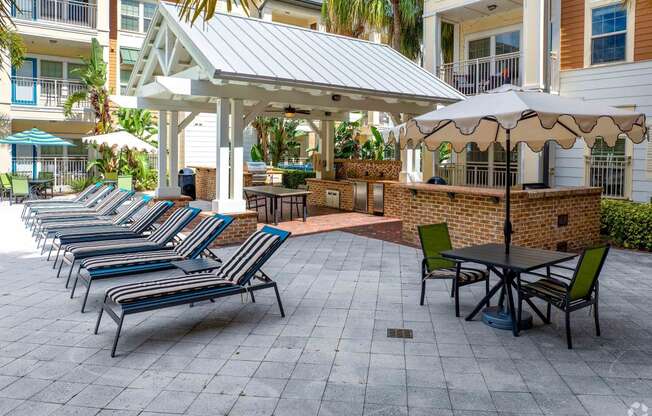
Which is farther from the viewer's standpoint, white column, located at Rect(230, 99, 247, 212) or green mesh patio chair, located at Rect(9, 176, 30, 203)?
green mesh patio chair, located at Rect(9, 176, 30, 203)

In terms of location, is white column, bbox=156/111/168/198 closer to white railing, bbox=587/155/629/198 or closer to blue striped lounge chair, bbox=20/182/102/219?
blue striped lounge chair, bbox=20/182/102/219

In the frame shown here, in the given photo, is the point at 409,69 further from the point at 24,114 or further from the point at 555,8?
the point at 24,114

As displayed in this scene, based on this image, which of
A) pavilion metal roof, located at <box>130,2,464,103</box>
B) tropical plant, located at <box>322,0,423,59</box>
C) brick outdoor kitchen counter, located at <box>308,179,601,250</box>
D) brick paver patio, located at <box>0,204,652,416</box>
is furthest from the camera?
tropical plant, located at <box>322,0,423,59</box>

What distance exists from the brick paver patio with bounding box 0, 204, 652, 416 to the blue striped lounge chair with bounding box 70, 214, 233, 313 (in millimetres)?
493

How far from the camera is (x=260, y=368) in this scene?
4645 millimetres

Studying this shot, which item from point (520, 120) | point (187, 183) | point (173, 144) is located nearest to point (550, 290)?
point (520, 120)

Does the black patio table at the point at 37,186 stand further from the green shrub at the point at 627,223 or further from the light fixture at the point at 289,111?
the green shrub at the point at 627,223

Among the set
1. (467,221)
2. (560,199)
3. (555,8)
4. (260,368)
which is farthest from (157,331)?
(555,8)

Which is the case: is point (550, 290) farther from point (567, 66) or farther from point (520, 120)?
point (567, 66)

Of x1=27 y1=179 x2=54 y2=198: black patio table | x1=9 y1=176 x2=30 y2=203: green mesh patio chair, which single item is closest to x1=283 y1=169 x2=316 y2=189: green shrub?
x1=27 y1=179 x2=54 y2=198: black patio table

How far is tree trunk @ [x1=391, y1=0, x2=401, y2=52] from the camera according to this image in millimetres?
19891

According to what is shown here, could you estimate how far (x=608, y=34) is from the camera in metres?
14.4

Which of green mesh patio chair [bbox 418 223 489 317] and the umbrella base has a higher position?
green mesh patio chair [bbox 418 223 489 317]

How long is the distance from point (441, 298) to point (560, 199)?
465 centimetres
